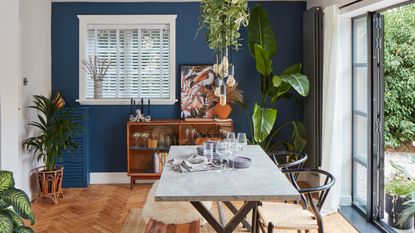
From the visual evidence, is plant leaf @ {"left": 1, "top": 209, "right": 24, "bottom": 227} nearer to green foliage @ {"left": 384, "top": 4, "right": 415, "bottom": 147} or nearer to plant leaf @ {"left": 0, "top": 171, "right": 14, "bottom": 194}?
plant leaf @ {"left": 0, "top": 171, "right": 14, "bottom": 194}

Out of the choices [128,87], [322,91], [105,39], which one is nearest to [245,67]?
[322,91]

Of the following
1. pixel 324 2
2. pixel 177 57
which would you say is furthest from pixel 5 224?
pixel 324 2

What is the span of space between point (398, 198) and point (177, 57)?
328cm

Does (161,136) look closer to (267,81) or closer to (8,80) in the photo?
(267,81)

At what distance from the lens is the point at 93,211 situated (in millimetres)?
4164

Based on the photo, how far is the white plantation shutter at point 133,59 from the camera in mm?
5285

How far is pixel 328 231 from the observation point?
3.59 metres

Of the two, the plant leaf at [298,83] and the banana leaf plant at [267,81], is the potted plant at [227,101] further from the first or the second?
the plant leaf at [298,83]

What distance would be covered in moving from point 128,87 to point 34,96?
1272mm

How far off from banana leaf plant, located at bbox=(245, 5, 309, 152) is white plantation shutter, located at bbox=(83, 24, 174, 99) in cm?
132

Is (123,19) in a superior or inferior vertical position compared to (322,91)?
superior

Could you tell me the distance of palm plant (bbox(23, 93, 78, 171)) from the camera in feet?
14.6

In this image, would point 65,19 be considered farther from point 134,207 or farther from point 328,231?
point 328,231

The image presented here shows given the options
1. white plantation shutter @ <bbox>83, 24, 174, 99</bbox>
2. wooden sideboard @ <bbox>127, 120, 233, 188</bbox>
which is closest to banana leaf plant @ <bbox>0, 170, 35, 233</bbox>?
wooden sideboard @ <bbox>127, 120, 233, 188</bbox>
